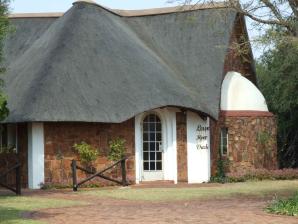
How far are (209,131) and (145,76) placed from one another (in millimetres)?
3411

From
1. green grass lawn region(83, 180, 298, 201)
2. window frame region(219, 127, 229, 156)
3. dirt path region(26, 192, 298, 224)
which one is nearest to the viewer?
dirt path region(26, 192, 298, 224)

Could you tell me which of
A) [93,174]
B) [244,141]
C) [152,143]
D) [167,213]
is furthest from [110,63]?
[167,213]

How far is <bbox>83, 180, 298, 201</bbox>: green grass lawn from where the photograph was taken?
715 inches

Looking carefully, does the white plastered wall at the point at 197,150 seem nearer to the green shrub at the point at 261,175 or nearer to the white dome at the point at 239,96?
the green shrub at the point at 261,175

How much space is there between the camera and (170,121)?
973 inches

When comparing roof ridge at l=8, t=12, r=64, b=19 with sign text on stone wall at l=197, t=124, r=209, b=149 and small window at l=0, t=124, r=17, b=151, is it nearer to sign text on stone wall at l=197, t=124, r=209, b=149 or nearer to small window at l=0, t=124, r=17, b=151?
small window at l=0, t=124, r=17, b=151

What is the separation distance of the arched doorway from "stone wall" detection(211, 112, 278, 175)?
8.30ft

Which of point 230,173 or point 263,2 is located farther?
point 230,173

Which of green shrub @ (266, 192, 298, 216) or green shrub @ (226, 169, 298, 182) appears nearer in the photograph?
green shrub @ (266, 192, 298, 216)

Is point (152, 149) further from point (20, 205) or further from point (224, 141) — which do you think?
point (20, 205)

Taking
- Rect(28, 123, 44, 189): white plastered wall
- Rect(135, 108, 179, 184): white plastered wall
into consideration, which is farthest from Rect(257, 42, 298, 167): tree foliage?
Rect(28, 123, 44, 189): white plastered wall

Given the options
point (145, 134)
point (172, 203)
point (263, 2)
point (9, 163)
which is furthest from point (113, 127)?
point (263, 2)

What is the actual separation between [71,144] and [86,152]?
0.65m

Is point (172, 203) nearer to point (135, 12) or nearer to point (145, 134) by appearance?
point (145, 134)
